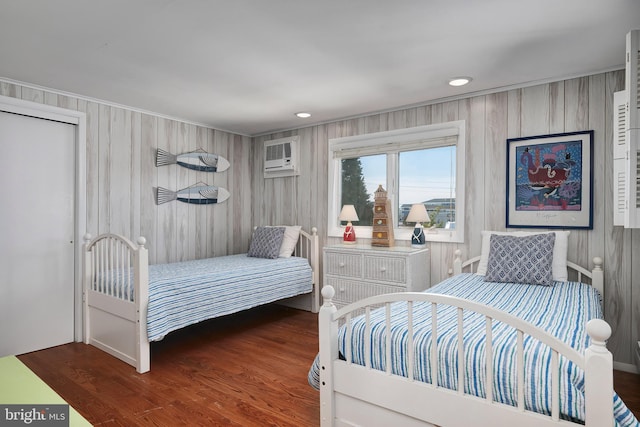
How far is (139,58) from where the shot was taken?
8.27 ft

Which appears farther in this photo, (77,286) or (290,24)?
(77,286)

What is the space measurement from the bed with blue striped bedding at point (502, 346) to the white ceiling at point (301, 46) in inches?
61.0

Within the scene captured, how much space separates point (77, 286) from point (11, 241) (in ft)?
2.07

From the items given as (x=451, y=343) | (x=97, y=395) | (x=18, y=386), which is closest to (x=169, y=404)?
(x=97, y=395)

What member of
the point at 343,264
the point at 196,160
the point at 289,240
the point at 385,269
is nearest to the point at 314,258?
the point at 289,240

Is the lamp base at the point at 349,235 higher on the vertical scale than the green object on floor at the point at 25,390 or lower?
higher

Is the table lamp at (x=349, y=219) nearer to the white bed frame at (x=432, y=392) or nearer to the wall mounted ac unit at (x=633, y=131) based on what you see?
the white bed frame at (x=432, y=392)

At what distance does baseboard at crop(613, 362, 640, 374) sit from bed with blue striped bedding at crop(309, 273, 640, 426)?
875mm

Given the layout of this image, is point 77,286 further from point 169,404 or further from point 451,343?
point 451,343

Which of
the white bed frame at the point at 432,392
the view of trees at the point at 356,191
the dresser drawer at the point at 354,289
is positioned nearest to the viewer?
the white bed frame at the point at 432,392

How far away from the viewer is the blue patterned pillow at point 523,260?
2.60m

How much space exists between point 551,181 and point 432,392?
2238mm

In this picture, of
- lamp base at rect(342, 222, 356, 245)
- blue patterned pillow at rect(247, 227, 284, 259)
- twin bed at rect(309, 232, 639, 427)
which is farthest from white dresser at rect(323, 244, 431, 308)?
twin bed at rect(309, 232, 639, 427)

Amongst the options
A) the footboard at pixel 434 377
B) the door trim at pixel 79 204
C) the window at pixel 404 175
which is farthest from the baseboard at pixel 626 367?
the door trim at pixel 79 204
